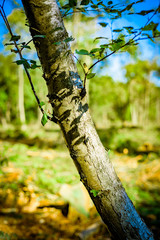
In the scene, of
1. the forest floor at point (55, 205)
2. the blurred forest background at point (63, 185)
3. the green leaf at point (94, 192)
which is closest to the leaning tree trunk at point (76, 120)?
the green leaf at point (94, 192)

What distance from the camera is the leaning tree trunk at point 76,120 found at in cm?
78

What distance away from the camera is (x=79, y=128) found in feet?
2.72

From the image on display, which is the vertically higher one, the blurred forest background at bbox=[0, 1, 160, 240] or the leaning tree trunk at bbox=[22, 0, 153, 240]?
the leaning tree trunk at bbox=[22, 0, 153, 240]

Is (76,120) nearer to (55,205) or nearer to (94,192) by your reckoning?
(94,192)

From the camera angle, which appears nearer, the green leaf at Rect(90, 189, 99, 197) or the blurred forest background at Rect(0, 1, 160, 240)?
the green leaf at Rect(90, 189, 99, 197)

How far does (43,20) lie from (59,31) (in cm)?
10

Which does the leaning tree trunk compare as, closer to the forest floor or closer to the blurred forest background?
the blurred forest background

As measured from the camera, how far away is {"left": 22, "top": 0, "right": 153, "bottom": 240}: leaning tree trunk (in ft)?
2.57

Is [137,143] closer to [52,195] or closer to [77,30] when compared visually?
[52,195]

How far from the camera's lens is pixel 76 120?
0.82 m

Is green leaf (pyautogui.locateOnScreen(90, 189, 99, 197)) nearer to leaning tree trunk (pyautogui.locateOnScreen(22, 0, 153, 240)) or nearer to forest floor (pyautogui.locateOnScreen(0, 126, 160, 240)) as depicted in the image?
leaning tree trunk (pyautogui.locateOnScreen(22, 0, 153, 240))

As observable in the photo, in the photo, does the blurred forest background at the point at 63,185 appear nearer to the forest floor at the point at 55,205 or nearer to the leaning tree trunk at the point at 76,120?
the forest floor at the point at 55,205

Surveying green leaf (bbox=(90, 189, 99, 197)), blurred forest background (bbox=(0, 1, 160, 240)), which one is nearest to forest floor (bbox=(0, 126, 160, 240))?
blurred forest background (bbox=(0, 1, 160, 240))

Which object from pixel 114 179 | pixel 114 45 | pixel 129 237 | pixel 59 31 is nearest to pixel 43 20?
pixel 59 31
